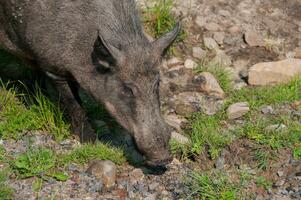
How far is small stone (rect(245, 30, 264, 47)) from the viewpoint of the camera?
7344mm

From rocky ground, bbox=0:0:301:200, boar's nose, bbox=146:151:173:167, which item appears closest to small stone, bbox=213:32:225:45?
rocky ground, bbox=0:0:301:200

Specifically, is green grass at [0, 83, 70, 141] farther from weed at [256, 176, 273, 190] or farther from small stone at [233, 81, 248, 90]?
small stone at [233, 81, 248, 90]

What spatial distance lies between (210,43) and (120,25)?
2198mm

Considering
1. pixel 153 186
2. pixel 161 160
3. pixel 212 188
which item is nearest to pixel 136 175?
pixel 153 186

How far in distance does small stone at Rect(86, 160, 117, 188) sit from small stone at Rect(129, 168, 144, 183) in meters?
0.15

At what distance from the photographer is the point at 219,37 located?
24.4ft

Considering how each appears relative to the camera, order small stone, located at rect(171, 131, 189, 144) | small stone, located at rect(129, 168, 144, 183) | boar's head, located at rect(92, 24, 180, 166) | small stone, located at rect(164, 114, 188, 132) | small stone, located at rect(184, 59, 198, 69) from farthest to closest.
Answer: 1. small stone, located at rect(184, 59, 198, 69)
2. small stone, located at rect(164, 114, 188, 132)
3. small stone, located at rect(171, 131, 189, 144)
4. small stone, located at rect(129, 168, 144, 183)
5. boar's head, located at rect(92, 24, 180, 166)

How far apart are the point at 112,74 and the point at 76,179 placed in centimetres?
98

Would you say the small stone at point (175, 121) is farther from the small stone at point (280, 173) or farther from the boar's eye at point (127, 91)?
the small stone at point (280, 173)

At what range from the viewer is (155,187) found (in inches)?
210

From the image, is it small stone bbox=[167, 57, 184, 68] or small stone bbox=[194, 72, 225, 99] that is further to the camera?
small stone bbox=[167, 57, 184, 68]

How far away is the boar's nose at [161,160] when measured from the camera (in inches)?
201

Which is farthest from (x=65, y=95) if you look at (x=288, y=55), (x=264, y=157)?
(x=288, y=55)

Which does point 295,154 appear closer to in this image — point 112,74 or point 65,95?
point 112,74
